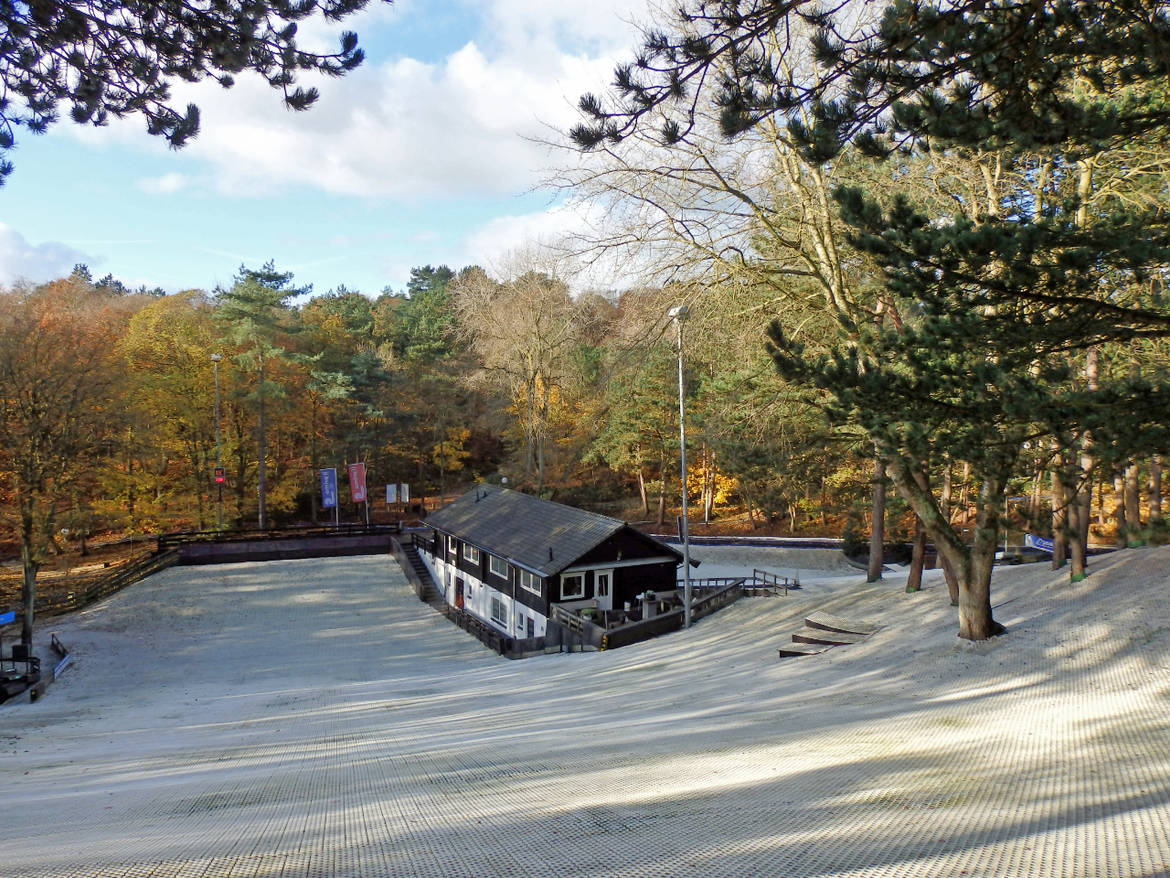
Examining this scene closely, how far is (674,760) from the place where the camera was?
23.4ft

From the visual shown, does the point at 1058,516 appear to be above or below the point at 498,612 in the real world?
above

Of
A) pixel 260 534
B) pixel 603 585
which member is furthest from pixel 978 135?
pixel 260 534

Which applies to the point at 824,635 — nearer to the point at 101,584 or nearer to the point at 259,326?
the point at 101,584

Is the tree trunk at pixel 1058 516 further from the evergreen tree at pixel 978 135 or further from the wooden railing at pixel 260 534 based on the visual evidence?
the wooden railing at pixel 260 534

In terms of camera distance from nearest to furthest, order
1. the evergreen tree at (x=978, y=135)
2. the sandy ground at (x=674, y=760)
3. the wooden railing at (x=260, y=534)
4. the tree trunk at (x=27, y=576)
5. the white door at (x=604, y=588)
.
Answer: the sandy ground at (x=674, y=760) < the evergreen tree at (x=978, y=135) < the tree trunk at (x=27, y=576) < the white door at (x=604, y=588) < the wooden railing at (x=260, y=534)

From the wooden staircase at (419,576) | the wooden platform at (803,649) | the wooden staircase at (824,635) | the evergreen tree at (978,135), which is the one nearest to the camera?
the evergreen tree at (978,135)

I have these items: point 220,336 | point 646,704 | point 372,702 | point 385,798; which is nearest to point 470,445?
point 220,336

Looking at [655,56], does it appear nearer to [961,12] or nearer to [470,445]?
[961,12]

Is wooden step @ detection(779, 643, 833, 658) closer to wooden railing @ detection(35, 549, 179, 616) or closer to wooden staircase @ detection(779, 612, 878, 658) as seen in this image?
wooden staircase @ detection(779, 612, 878, 658)

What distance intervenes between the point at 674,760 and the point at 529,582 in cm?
1798

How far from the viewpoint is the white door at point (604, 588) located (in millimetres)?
23984

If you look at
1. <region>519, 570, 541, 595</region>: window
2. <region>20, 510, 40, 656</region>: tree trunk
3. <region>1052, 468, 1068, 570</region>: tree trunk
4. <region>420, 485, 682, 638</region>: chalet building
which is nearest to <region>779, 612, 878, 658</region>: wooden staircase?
<region>1052, 468, 1068, 570</region>: tree trunk

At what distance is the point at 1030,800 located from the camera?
5.26 metres

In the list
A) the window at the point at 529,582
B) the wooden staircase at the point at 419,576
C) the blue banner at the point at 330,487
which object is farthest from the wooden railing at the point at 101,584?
the window at the point at 529,582
